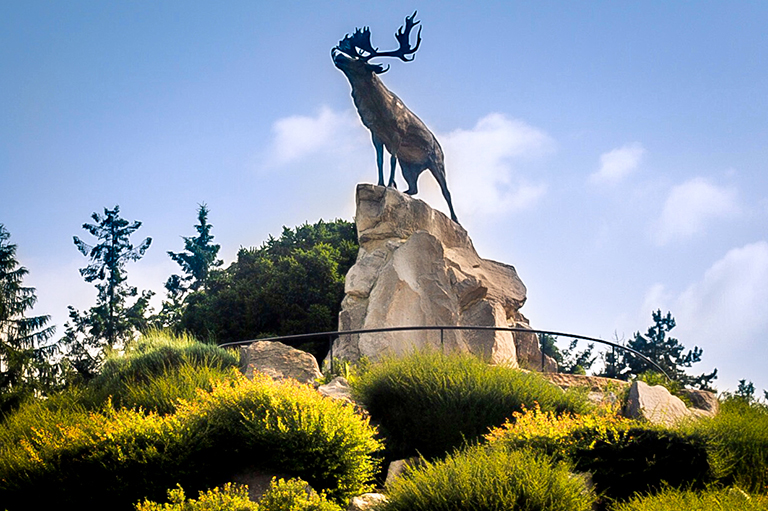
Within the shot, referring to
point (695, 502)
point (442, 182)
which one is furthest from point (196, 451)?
point (442, 182)

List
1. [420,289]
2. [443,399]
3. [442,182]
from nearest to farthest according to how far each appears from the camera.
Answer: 1. [443,399]
2. [420,289]
3. [442,182]

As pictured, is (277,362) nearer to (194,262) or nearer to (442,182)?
(442,182)

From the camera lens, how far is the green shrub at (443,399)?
870cm

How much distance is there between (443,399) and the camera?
886 centimetres

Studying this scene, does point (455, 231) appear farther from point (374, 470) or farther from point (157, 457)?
point (157, 457)

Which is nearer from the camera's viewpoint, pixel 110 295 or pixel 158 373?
pixel 158 373

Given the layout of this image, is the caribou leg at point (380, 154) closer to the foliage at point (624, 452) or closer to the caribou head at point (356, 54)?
the caribou head at point (356, 54)

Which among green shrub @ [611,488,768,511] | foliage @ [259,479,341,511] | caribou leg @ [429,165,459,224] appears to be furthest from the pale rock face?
caribou leg @ [429,165,459,224]

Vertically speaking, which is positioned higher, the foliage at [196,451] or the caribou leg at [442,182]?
the caribou leg at [442,182]

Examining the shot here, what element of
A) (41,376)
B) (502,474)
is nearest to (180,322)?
(41,376)

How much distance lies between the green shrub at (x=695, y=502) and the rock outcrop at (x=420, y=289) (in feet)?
19.8

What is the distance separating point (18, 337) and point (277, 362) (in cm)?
1303

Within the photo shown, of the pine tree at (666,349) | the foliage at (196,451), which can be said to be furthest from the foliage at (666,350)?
the foliage at (196,451)

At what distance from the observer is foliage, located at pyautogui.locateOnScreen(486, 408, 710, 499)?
7.02 meters
